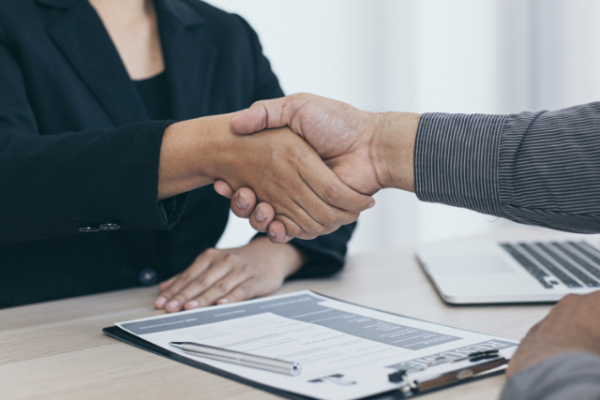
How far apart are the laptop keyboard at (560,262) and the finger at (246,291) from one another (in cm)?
47

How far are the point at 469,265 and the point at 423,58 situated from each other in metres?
2.09

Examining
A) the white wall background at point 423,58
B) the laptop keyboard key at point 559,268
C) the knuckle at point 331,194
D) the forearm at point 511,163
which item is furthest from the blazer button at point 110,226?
the white wall background at point 423,58

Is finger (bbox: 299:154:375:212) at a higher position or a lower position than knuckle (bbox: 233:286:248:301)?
higher

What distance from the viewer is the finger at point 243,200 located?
0.94 meters

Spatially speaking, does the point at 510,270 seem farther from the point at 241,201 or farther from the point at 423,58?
the point at 423,58

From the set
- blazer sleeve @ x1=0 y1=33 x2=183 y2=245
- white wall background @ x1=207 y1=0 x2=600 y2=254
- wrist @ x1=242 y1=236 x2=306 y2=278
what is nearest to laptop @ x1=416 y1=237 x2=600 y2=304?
wrist @ x1=242 y1=236 x2=306 y2=278

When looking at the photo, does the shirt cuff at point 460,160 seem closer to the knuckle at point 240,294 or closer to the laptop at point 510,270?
the laptop at point 510,270

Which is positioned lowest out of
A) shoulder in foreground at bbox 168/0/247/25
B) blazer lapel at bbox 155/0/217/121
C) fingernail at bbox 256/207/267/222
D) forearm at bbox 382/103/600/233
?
fingernail at bbox 256/207/267/222

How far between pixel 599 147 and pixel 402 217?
7.74 ft

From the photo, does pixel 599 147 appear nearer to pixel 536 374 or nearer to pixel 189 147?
pixel 536 374

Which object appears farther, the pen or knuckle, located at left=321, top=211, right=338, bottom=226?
knuckle, located at left=321, top=211, right=338, bottom=226

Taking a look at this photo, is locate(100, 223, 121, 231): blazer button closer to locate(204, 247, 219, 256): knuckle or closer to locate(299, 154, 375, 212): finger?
locate(204, 247, 219, 256): knuckle

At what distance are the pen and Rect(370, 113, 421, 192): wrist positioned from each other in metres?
0.45

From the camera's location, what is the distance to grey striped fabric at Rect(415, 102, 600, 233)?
2.31 ft
